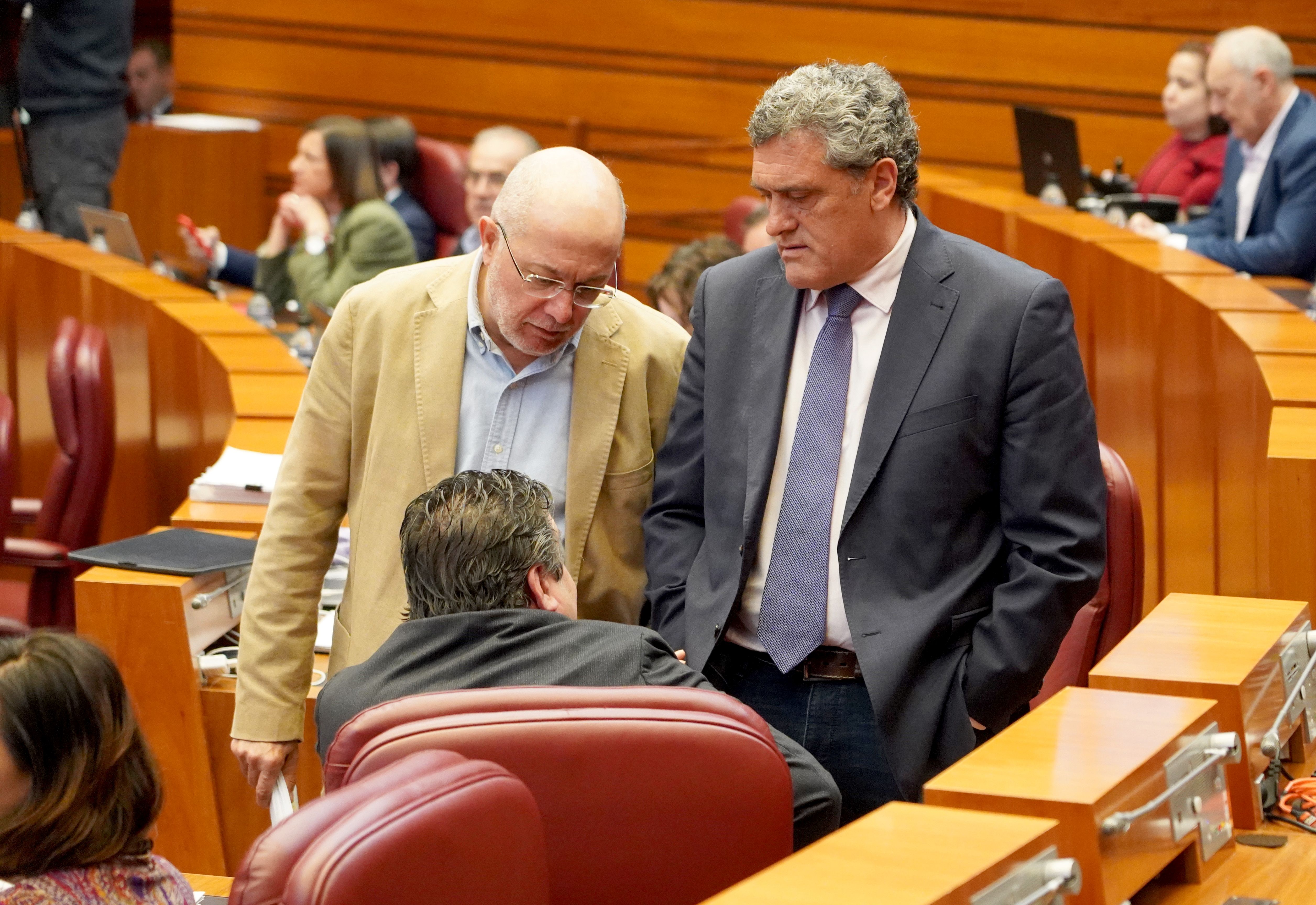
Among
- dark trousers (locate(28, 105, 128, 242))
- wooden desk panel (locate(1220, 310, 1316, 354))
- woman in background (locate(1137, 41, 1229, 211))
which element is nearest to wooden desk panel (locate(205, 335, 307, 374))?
wooden desk panel (locate(1220, 310, 1316, 354))

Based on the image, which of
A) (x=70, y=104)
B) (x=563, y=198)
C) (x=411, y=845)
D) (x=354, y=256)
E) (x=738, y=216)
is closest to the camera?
(x=411, y=845)

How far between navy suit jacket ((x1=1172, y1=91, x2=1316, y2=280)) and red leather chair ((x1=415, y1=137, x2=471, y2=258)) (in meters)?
2.65

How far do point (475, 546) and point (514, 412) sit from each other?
449 mm

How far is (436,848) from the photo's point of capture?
3.81 feet

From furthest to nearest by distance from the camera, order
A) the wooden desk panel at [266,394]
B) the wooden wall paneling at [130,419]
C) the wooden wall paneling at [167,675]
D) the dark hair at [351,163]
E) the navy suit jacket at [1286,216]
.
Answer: the dark hair at [351,163], the navy suit jacket at [1286,216], the wooden wall paneling at [130,419], the wooden desk panel at [266,394], the wooden wall paneling at [167,675]

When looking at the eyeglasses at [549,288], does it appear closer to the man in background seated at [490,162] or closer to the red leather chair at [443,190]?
the man in background seated at [490,162]

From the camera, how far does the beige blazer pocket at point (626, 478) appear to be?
7.11 feet

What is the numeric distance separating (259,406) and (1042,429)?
6.53 ft

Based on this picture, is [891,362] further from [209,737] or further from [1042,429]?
[209,737]

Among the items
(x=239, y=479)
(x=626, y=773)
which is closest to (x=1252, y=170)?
(x=239, y=479)

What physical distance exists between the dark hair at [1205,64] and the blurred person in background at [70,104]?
398cm

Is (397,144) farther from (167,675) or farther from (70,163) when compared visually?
(167,675)

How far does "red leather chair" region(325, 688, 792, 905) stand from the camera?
4.48 feet

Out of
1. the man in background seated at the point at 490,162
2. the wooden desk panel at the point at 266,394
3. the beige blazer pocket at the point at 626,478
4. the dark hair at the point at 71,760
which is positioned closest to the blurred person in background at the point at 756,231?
the man in background seated at the point at 490,162
